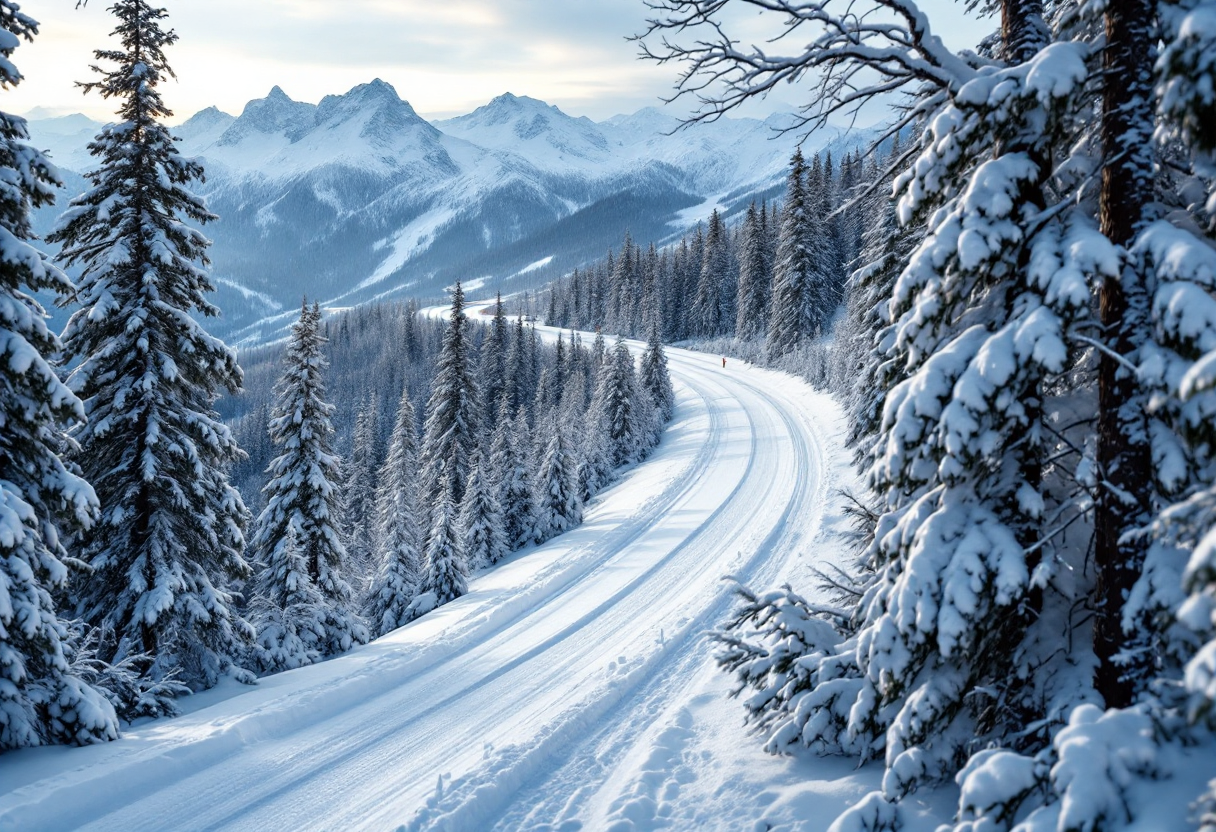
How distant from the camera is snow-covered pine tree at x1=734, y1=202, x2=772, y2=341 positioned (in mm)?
68688

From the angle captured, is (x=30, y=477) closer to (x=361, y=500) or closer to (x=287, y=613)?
(x=287, y=613)

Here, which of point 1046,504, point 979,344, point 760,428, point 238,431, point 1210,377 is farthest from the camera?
point 238,431

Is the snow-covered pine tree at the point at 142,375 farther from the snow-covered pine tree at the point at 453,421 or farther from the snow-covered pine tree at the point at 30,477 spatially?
the snow-covered pine tree at the point at 453,421

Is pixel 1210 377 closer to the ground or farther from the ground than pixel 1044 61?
closer to the ground

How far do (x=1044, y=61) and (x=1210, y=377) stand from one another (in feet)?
9.01

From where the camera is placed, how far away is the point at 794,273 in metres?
53.9

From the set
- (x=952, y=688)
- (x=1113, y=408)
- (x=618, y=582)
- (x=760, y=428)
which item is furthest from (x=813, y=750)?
(x=760, y=428)

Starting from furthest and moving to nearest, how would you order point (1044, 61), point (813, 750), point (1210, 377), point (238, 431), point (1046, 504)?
point (238, 431) < point (813, 750) < point (1046, 504) < point (1044, 61) < point (1210, 377)

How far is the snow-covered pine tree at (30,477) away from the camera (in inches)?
324

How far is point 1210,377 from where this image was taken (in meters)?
2.70

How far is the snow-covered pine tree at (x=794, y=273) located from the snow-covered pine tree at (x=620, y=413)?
15553 mm

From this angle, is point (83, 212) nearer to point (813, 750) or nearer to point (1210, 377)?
point (813, 750)

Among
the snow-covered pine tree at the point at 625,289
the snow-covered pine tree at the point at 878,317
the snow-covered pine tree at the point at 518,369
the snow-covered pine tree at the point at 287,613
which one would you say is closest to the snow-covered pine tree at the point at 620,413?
the snow-covered pine tree at the point at 518,369

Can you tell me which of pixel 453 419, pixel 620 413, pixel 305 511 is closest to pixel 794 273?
pixel 620 413
